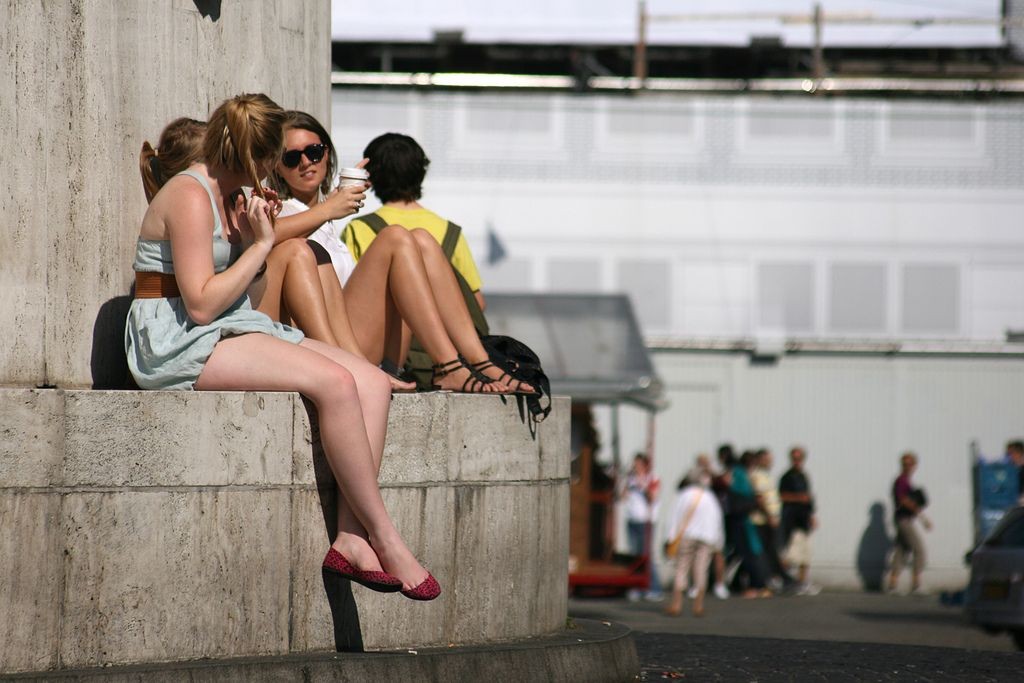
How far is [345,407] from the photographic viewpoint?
5.44 m

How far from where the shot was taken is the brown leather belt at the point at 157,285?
18.6 ft

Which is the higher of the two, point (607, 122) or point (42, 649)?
point (607, 122)

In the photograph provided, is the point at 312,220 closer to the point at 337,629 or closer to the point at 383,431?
the point at 383,431

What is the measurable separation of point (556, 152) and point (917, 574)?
877cm

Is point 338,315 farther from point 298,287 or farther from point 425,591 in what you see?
point 425,591

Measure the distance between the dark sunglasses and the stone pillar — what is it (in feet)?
1.36

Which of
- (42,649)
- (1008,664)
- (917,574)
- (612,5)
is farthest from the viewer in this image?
(612,5)

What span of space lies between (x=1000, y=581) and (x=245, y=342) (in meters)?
8.86

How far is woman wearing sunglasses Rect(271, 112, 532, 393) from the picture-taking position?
6328mm

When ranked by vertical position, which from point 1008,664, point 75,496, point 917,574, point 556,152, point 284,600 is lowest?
point 917,574

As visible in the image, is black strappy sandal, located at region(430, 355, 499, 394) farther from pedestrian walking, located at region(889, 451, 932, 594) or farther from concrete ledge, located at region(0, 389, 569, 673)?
pedestrian walking, located at region(889, 451, 932, 594)

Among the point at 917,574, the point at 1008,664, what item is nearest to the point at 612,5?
the point at 917,574

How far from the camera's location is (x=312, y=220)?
6.03 meters

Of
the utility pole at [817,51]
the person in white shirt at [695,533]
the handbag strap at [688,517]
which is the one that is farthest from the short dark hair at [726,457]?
the utility pole at [817,51]
